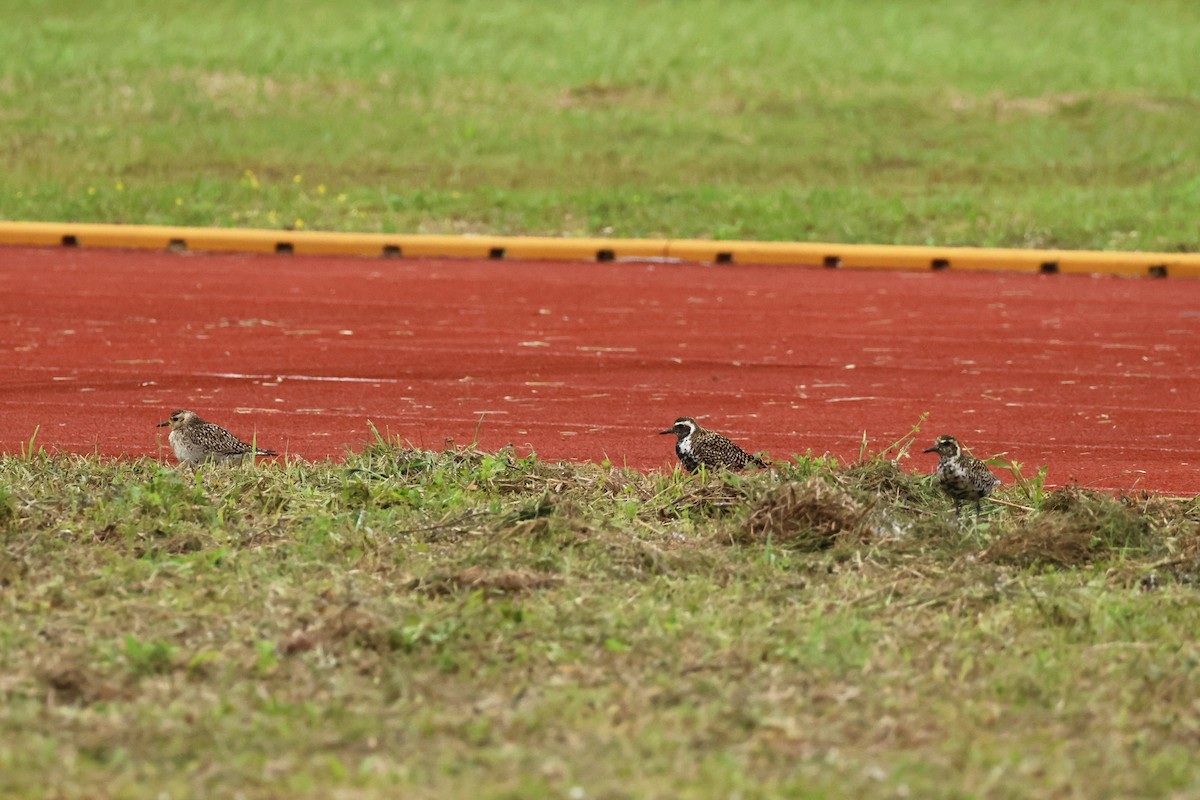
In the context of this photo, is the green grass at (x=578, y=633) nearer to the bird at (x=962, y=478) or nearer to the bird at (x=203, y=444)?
the bird at (x=962, y=478)

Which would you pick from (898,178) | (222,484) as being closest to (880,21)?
(898,178)

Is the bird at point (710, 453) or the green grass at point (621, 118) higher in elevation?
the green grass at point (621, 118)

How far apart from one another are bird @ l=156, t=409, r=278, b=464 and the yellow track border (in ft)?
31.0

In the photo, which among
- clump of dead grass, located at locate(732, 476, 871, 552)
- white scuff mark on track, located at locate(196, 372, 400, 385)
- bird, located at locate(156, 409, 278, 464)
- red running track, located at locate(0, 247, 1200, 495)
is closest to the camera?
clump of dead grass, located at locate(732, 476, 871, 552)

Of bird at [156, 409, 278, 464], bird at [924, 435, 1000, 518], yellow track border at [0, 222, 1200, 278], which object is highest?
yellow track border at [0, 222, 1200, 278]

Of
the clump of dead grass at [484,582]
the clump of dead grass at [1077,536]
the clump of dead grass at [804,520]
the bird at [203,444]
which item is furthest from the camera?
the bird at [203,444]

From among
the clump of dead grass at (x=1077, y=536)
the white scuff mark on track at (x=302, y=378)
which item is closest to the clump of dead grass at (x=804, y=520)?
the clump of dead grass at (x=1077, y=536)

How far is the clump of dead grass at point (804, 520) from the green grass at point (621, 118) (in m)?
11.1

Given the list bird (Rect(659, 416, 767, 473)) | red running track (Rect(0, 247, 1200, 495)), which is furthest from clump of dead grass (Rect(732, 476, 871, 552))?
red running track (Rect(0, 247, 1200, 495))

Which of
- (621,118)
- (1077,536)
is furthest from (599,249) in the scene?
(1077,536)

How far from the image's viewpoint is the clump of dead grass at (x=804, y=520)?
7.81 meters

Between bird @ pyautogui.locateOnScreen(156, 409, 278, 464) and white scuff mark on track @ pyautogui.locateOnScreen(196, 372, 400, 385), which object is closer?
bird @ pyautogui.locateOnScreen(156, 409, 278, 464)

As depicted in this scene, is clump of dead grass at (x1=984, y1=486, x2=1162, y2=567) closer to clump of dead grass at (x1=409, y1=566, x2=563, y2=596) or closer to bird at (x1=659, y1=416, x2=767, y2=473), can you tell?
bird at (x1=659, y1=416, x2=767, y2=473)

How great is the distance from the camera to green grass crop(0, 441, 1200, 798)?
5523 mm
